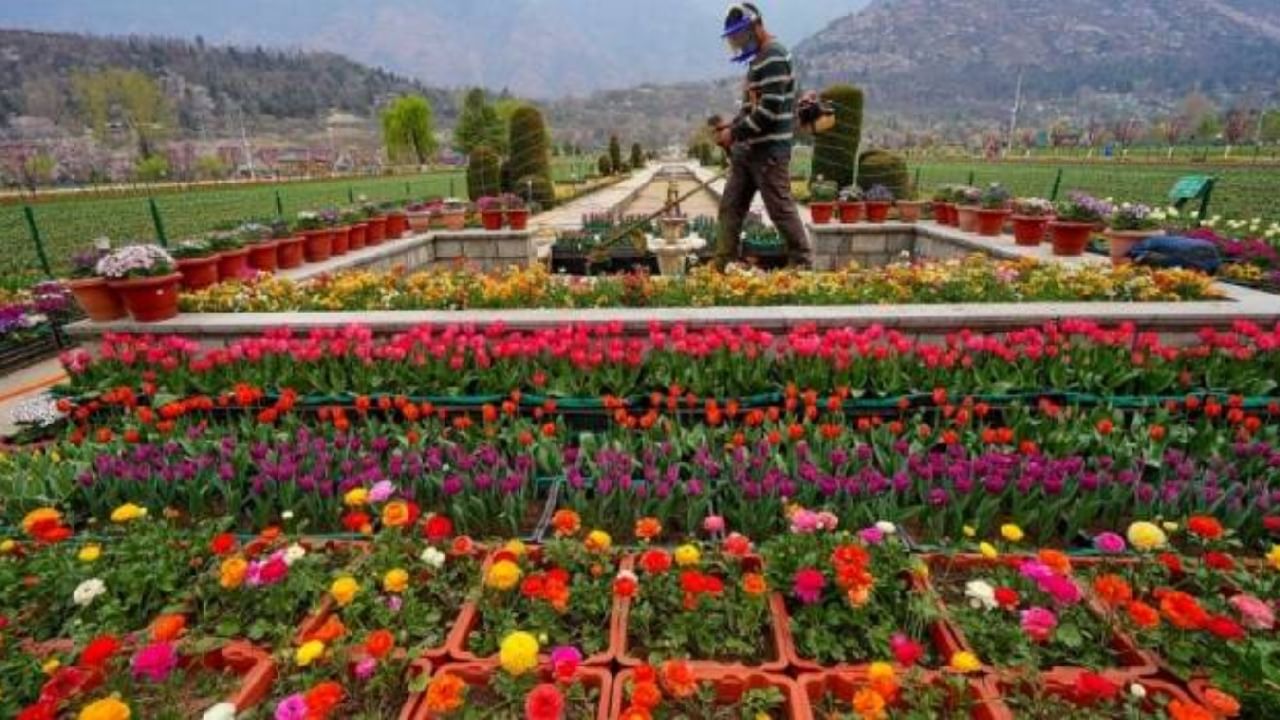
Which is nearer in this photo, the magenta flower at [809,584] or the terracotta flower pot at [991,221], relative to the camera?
the magenta flower at [809,584]

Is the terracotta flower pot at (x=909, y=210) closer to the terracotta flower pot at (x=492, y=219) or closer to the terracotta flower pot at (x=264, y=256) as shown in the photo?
the terracotta flower pot at (x=492, y=219)

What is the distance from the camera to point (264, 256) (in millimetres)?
7277

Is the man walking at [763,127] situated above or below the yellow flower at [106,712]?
above

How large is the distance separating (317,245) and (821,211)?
7054 mm

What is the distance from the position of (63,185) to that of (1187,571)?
78209 millimetres

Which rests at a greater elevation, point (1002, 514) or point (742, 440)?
point (742, 440)

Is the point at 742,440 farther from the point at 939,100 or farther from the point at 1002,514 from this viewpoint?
the point at 939,100

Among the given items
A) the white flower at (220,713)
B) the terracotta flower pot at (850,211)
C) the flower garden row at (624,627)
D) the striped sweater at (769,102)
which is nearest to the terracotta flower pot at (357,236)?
the striped sweater at (769,102)

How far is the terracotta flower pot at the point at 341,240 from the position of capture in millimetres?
8617

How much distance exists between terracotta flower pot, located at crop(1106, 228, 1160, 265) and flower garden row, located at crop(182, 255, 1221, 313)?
3.06 feet

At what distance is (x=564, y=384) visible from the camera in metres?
A: 3.78

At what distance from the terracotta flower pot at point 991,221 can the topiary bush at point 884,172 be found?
3.42 m

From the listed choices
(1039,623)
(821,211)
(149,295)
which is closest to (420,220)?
(821,211)

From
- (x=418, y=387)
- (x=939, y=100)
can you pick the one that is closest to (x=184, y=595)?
(x=418, y=387)
